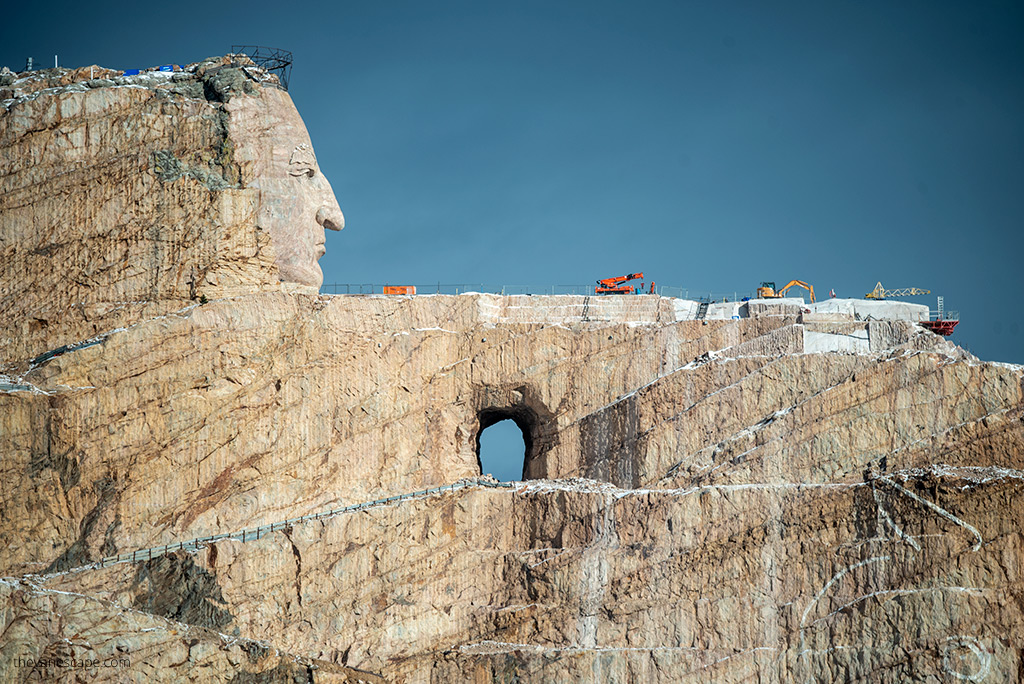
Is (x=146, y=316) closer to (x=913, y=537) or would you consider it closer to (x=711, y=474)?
(x=711, y=474)

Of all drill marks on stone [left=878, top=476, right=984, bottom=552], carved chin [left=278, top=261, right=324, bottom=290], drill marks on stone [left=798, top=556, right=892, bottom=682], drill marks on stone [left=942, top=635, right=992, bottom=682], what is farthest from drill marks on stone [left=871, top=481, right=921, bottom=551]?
carved chin [left=278, top=261, right=324, bottom=290]

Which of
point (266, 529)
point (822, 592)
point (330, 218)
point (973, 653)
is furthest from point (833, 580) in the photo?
point (330, 218)

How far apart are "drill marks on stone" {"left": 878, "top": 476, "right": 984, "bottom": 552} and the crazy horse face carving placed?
20278 millimetres

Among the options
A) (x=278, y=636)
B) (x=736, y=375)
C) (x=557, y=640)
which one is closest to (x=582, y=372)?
(x=736, y=375)

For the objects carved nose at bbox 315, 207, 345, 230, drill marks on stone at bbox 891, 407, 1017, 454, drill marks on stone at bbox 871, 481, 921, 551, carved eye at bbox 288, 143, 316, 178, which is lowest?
drill marks on stone at bbox 871, 481, 921, 551

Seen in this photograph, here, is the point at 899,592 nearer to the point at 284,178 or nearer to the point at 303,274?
the point at 303,274

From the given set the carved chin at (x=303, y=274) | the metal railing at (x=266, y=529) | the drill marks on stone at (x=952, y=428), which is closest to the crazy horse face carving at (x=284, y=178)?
the carved chin at (x=303, y=274)

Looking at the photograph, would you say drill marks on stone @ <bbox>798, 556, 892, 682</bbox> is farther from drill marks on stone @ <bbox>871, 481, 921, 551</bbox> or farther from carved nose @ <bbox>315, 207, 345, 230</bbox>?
carved nose @ <bbox>315, 207, 345, 230</bbox>

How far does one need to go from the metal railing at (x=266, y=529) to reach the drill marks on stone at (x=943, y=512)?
1224 centimetres

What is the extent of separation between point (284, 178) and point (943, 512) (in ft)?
78.7

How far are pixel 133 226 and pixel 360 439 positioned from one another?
33.7 ft

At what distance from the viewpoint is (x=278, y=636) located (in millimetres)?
51781

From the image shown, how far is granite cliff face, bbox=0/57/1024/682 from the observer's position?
50688 mm

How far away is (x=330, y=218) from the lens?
192 feet
